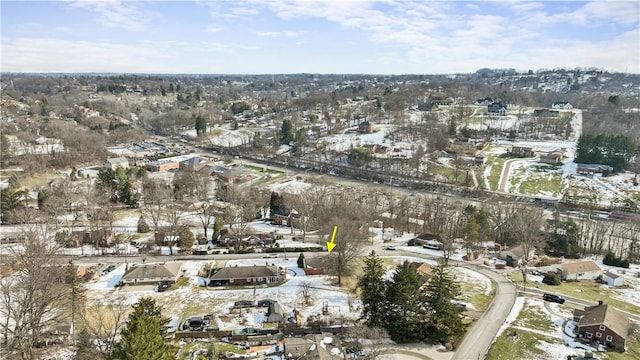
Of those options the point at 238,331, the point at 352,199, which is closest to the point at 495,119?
the point at 352,199

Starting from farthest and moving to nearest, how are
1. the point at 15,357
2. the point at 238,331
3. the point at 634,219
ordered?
the point at 634,219, the point at 238,331, the point at 15,357

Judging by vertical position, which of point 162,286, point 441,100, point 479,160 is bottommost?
point 162,286

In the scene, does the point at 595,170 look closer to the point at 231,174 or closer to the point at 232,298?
the point at 231,174

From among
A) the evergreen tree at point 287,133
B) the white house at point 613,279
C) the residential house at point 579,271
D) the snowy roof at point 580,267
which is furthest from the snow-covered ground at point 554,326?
the evergreen tree at point 287,133

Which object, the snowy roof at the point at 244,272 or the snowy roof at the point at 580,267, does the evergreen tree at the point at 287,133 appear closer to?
the snowy roof at the point at 244,272

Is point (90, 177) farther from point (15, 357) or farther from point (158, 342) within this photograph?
point (158, 342)

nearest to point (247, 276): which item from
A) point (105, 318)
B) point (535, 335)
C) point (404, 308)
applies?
point (105, 318)
